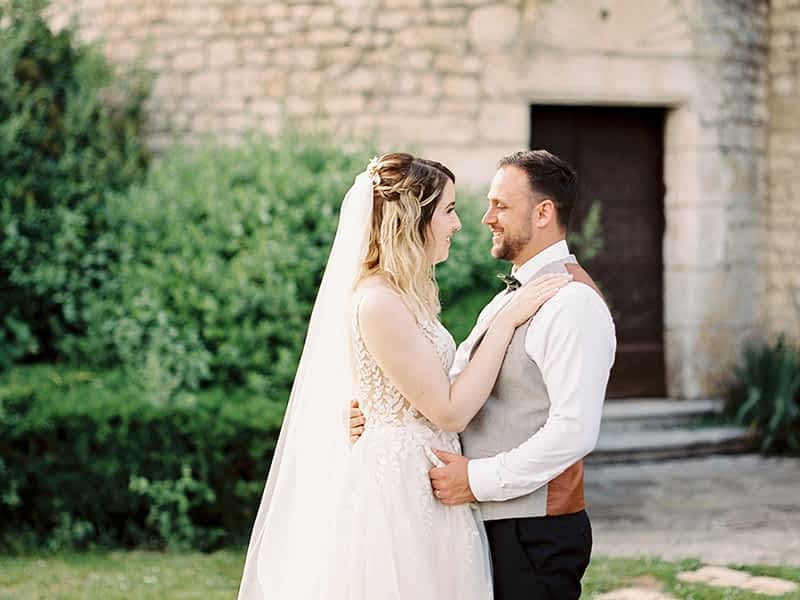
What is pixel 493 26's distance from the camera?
8.71 meters

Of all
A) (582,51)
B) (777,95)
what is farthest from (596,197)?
(777,95)

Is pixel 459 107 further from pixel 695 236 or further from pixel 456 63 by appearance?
pixel 695 236

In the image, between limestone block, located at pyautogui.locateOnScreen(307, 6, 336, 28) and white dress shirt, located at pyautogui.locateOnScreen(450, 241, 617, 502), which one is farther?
limestone block, located at pyautogui.locateOnScreen(307, 6, 336, 28)

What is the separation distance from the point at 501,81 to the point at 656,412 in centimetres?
281

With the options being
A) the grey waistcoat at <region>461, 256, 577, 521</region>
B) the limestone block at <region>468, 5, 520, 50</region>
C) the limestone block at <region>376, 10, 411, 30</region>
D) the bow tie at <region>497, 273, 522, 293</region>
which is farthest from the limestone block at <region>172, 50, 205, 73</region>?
the grey waistcoat at <region>461, 256, 577, 521</region>

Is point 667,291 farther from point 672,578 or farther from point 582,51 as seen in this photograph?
point 672,578

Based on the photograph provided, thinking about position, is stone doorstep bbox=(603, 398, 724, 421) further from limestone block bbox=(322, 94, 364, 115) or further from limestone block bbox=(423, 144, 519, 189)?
limestone block bbox=(322, 94, 364, 115)

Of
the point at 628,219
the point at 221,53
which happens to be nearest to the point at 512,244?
the point at 221,53

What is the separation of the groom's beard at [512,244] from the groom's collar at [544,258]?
0.15 ft

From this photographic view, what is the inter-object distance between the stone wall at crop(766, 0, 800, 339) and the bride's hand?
24.1 ft

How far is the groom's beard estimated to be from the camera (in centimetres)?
289

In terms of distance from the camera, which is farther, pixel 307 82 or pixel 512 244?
pixel 307 82

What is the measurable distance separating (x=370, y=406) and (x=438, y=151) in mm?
5716

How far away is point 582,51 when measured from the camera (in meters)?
8.85
